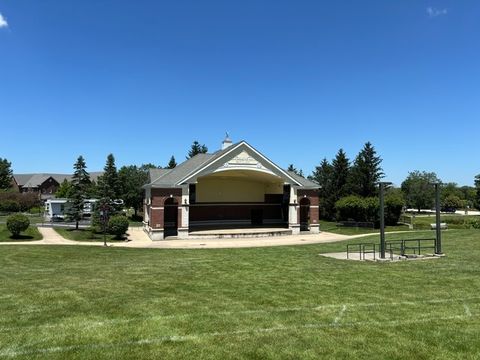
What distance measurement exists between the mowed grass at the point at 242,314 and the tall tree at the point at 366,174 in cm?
4531

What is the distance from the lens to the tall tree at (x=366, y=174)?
6031 centimetres

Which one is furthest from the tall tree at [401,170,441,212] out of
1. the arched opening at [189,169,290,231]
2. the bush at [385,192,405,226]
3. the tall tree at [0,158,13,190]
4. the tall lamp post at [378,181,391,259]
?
the tall tree at [0,158,13,190]

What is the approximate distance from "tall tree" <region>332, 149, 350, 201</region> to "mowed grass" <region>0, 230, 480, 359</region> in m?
48.2

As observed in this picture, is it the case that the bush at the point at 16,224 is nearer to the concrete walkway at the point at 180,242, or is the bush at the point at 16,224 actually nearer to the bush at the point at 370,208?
the concrete walkway at the point at 180,242

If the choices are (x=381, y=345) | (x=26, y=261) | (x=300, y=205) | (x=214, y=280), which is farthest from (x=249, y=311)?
(x=300, y=205)

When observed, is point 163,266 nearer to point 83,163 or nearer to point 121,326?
point 121,326

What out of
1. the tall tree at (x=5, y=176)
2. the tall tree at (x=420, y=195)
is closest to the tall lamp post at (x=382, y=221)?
the tall tree at (x=420, y=195)

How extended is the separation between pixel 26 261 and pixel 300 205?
98.2 feet

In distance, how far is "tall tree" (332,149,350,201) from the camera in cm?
6384

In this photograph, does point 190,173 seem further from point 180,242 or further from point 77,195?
point 77,195

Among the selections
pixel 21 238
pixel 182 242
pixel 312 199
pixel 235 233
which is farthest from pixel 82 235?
pixel 312 199

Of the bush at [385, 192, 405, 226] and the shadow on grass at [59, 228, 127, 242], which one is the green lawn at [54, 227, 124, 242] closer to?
the shadow on grass at [59, 228, 127, 242]

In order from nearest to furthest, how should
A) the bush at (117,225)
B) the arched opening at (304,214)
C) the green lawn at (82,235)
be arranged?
1. the bush at (117,225)
2. the green lawn at (82,235)
3. the arched opening at (304,214)

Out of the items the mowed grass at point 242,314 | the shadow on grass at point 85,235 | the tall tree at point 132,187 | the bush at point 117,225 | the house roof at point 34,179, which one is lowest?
the shadow on grass at point 85,235
